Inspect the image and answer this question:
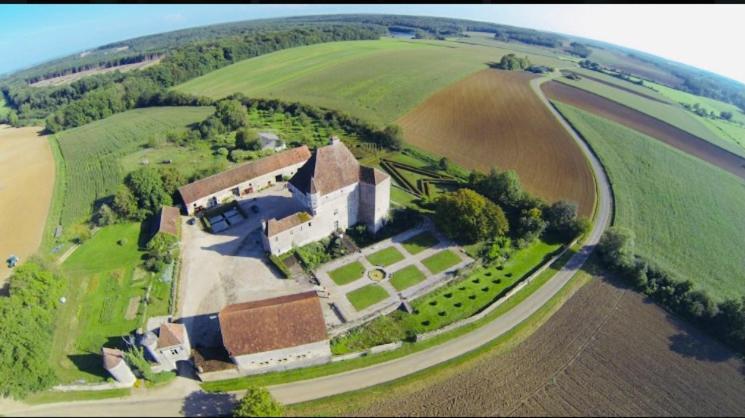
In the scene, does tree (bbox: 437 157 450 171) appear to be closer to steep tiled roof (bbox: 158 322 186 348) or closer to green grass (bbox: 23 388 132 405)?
steep tiled roof (bbox: 158 322 186 348)

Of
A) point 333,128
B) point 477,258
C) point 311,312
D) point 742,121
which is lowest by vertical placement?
point 311,312

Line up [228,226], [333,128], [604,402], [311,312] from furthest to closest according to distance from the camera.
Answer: [333,128] < [228,226] < [311,312] < [604,402]

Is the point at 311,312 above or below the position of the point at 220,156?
below

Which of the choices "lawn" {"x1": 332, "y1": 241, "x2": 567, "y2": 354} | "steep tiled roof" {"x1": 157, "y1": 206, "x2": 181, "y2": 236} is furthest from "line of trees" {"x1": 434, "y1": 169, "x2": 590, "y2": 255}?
"steep tiled roof" {"x1": 157, "y1": 206, "x2": 181, "y2": 236}

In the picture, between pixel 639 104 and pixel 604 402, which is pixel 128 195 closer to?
pixel 604 402

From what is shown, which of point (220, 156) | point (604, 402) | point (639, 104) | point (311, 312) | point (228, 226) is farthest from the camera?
point (639, 104)

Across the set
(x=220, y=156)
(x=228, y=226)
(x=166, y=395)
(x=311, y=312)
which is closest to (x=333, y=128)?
(x=220, y=156)
